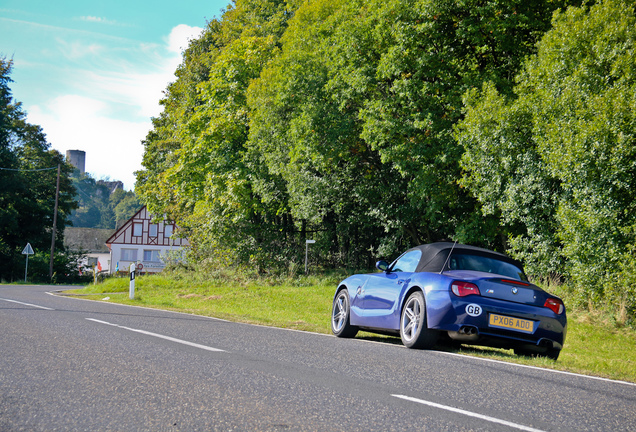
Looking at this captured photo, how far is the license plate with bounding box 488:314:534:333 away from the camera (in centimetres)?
752

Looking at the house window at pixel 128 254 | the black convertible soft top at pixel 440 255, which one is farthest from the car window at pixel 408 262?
the house window at pixel 128 254

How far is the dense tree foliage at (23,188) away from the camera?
46406 mm

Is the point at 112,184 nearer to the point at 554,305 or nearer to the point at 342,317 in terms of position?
the point at 342,317

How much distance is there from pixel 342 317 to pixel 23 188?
1775 inches

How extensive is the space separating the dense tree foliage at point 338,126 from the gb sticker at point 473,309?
14.4 m

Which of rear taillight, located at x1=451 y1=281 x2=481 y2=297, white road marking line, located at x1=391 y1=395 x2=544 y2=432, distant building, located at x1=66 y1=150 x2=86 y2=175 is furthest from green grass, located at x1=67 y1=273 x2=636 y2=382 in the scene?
distant building, located at x1=66 y1=150 x2=86 y2=175

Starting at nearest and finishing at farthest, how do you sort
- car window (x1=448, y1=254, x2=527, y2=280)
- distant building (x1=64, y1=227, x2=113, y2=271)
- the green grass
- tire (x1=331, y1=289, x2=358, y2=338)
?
car window (x1=448, y1=254, x2=527, y2=280), the green grass, tire (x1=331, y1=289, x2=358, y2=338), distant building (x1=64, y1=227, x2=113, y2=271)

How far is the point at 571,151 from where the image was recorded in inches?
619

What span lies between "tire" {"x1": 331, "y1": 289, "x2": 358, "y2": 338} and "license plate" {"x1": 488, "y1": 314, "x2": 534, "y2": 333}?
3.06 metres

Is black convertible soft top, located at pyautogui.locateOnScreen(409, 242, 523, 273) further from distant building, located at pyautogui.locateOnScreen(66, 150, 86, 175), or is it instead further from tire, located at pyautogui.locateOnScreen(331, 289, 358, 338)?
distant building, located at pyautogui.locateOnScreen(66, 150, 86, 175)

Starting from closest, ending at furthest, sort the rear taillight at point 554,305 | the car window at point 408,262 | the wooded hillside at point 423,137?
1. the rear taillight at point 554,305
2. the car window at point 408,262
3. the wooded hillside at point 423,137

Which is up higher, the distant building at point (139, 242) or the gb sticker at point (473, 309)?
the distant building at point (139, 242)

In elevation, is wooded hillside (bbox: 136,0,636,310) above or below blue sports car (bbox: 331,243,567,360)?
above

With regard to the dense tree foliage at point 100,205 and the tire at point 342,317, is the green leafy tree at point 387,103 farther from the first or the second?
the dense tree foliage at point 100,205
